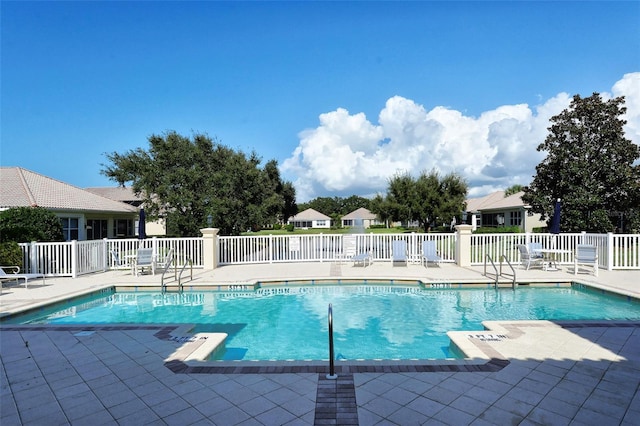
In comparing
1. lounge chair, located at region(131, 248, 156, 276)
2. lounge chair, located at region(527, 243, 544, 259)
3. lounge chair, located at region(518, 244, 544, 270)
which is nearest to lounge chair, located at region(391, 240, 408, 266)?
lounge chair, located at region(518, 244, 544, 270)

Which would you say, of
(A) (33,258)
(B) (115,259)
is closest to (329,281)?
(B) (115,259)

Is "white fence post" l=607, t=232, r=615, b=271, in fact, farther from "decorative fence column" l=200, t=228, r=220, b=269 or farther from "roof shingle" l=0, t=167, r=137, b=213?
"roof shingle" l=0, t=167, r=137, b=213

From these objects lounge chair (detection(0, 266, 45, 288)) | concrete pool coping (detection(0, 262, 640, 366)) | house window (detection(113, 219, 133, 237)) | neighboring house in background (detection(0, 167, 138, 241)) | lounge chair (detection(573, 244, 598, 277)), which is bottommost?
concrete pool coping (detection(0, 262, 640, 366))

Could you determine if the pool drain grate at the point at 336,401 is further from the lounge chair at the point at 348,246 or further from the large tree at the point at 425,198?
the large tree at the point at 425,198

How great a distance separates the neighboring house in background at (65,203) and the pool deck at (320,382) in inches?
535

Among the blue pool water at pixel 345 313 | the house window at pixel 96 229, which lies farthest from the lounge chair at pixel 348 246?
the house window at pixel 96 229

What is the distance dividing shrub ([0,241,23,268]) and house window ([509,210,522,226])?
105ft

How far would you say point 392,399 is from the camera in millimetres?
3223

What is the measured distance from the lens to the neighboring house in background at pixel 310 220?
62.2 metres

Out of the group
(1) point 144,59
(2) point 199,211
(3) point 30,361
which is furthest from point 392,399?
(2) point 199,211

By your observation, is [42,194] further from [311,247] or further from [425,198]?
[425,198]

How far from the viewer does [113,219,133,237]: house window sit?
2257 centimetres

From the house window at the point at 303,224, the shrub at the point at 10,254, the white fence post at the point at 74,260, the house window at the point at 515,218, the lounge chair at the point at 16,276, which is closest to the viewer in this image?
the lounge chair at the point at 16,276

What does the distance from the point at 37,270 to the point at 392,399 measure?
11.8 meters
